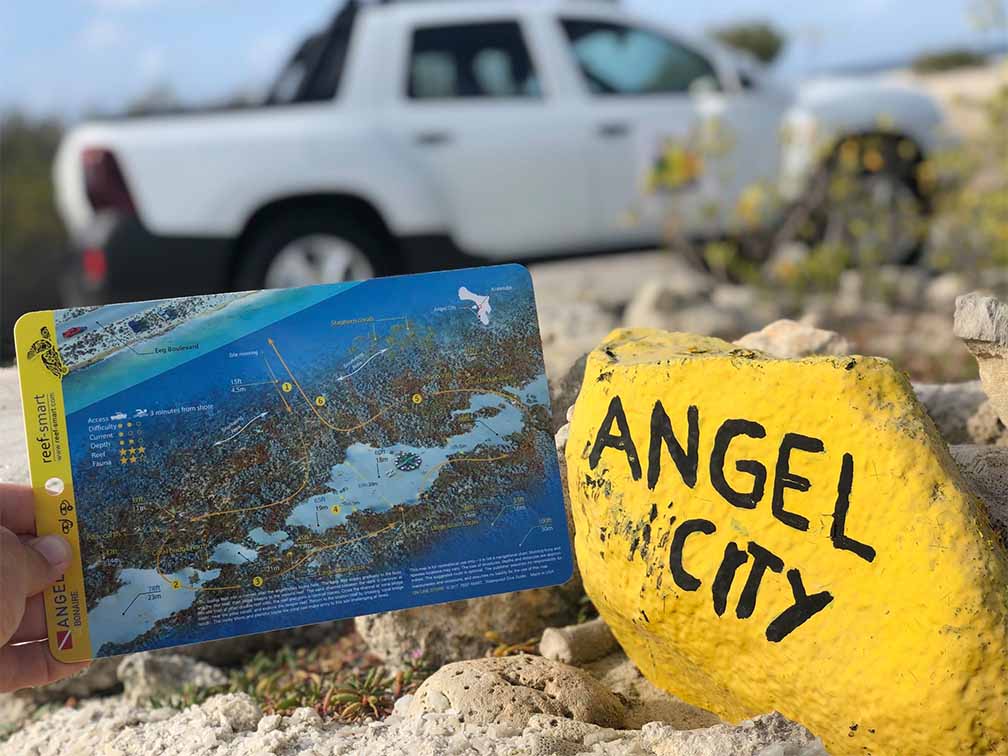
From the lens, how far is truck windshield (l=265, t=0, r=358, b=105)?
20.1 ft

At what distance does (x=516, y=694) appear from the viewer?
1.91m

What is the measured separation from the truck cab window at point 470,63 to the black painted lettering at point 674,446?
4773 millimetres

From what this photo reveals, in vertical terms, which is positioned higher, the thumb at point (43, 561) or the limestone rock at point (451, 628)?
the thumb at point (43, 561)

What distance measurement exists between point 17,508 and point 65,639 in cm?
26

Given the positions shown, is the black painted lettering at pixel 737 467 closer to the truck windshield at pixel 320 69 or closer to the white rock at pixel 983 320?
the white rock at pixel 983 320

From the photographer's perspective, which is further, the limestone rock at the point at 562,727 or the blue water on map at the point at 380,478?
the blue water on map at the point at 380,478

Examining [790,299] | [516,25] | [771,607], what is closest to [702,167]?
[790,299]

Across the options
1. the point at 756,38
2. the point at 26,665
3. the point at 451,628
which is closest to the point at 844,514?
the point at 451,628

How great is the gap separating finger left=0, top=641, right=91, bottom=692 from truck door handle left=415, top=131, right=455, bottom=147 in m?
4.64

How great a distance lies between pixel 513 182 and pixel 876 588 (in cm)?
492

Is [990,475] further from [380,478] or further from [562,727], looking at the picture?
[380,478]

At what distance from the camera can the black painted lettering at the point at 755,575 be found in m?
1.76

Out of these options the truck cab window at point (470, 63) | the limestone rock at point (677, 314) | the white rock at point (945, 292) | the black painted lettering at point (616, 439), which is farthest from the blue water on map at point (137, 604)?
the white rock at point (945, 292)

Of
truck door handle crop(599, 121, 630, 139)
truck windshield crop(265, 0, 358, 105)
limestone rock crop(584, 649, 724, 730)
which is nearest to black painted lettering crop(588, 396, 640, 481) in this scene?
limestone rock crop(584, 649, 724, 730)
